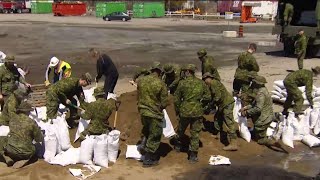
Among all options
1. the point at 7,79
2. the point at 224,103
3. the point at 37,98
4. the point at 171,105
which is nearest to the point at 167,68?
→ the point at 171,105

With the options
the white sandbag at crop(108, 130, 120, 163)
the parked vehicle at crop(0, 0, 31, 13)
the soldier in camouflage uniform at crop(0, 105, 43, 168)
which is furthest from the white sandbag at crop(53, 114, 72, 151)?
the parked vehicle at crop(0, 0, 31, 13)

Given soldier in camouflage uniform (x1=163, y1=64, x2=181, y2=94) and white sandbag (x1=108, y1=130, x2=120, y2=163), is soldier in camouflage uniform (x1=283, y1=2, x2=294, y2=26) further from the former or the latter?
white sandbag (x1=108, y1=130, x2=120, y2=163)

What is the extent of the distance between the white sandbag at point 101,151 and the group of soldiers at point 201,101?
25.3 inches

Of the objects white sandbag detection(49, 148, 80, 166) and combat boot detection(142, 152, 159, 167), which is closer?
white sandbag detection(49, 148, 80, 166)

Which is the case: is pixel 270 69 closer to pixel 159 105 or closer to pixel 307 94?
pixel 307 94

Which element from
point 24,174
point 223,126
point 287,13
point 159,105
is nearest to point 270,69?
point 287,13

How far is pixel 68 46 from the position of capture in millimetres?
22109

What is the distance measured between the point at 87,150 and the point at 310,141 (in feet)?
13.6

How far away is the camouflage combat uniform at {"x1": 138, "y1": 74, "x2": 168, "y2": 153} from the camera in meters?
6.39

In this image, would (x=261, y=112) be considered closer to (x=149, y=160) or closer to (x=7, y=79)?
(x=149, y=160)

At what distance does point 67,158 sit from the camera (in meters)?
6.62

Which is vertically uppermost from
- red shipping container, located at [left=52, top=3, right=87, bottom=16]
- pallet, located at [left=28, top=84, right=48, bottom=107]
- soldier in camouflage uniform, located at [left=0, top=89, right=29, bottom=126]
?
red shipping container, located at [left=52, top=3, right=87, bottom=16]

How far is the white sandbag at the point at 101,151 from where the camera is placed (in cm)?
643

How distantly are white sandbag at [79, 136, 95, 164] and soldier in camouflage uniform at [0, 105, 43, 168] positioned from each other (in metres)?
0.68
